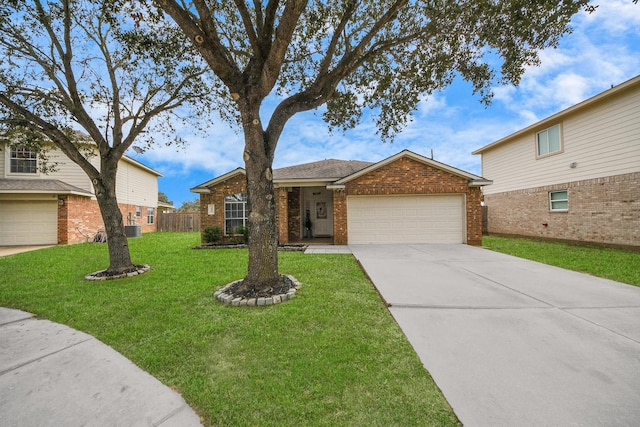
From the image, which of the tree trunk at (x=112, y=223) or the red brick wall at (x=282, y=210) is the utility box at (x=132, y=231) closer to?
the red brick wall at (x=282, y=210)

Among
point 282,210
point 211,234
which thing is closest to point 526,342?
point 282,210

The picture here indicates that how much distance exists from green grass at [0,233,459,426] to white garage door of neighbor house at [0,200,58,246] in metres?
10.4

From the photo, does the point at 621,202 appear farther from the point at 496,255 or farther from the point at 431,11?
the point at 431,11

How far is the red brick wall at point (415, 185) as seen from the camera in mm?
11047

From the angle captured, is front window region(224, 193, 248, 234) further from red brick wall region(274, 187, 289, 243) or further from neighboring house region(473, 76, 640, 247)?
neighboring house region(473, 76, 640, 247)

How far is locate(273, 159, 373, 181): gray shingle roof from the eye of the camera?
12.2 meters

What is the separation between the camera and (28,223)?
537 inches

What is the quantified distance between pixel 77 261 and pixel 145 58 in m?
6.78

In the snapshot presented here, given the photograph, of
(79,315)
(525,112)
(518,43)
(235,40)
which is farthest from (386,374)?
(525,112)

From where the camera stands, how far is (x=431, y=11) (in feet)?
18.6

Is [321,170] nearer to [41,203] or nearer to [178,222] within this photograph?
[41,203]

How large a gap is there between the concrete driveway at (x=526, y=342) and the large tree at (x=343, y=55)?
299 centimetres

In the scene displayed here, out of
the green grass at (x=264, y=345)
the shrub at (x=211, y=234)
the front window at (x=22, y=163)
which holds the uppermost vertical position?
the front window at (x=22, y=163)

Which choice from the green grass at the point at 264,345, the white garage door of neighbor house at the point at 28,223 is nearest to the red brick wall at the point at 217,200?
the green grass at the point at 264,345
